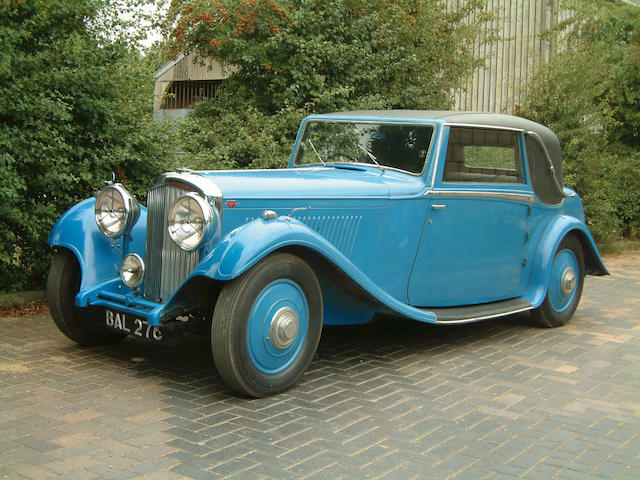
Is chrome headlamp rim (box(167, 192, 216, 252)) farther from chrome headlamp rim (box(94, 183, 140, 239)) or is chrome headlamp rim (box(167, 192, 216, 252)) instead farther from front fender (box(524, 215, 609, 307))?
front fender (box(524, 215, 609, 307))

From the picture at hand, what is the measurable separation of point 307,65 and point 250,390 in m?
5.76

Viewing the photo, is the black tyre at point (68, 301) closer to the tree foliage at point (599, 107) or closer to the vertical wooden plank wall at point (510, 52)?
the tree foliage at point (599, 107)

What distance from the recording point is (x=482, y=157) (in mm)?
5363

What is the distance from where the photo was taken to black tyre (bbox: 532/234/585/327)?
5.90 meters

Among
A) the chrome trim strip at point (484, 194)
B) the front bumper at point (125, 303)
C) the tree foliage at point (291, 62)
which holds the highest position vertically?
the tree foliage at point (291, 62)

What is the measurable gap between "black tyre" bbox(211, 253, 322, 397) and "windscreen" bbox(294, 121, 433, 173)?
4.67 ft

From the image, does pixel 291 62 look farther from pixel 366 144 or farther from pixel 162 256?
pixel 162 256

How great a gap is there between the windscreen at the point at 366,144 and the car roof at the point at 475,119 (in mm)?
96

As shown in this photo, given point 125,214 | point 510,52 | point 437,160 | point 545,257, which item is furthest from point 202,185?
point 510,52

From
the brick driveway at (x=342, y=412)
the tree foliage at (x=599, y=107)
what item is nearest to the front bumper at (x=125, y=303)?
the brick driveway at (x=342, y=412)

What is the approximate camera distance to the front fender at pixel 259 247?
3.70 m

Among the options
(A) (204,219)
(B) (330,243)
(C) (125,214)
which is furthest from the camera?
(C) (125,214)

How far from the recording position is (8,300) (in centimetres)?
589

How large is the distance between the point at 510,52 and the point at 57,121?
923cm
